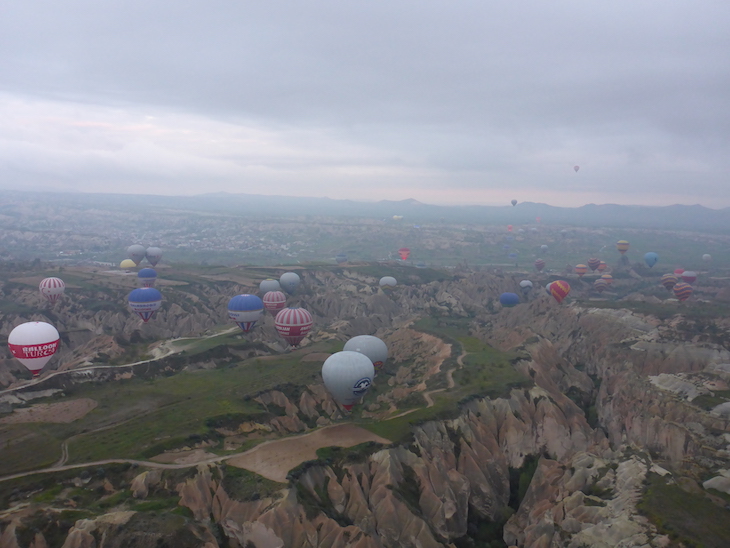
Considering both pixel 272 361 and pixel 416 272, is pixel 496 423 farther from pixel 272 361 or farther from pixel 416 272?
pixel 416 272

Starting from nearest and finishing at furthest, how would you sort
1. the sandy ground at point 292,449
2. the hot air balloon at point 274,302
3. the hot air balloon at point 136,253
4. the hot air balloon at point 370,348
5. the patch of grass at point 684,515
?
the patch of grass at point 684,515, the sandy ground at point 292,449, the hot air balloon at point 370,348, the hot air balloon at point 274,302, the hot air balloon at point 136,253

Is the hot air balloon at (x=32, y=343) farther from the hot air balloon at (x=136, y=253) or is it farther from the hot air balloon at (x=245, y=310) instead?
the hot air balloon at (x=136, y=253)

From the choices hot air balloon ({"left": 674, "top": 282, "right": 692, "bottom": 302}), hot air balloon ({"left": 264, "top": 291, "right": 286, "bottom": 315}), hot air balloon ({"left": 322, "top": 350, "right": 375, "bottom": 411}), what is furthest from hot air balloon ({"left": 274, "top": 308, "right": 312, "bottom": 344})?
hot air balloon ({"left": 674, "top": 282, "right": 692, "bottom": 302})

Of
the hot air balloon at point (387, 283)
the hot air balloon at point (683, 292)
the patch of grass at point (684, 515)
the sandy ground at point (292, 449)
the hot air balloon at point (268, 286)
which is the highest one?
the hot air balloon at point (683, 292)

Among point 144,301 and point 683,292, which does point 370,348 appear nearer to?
point 144,301

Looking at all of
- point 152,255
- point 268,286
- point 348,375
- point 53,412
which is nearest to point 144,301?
point 268,286

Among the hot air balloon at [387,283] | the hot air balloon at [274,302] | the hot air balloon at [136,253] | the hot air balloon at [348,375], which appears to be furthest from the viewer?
the hot air balloon at [136,253]

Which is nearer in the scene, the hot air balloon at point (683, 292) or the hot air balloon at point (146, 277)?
the hot air balloon at point (146, 277)

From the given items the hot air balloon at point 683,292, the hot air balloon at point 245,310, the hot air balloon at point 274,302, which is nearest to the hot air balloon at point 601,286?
the hot air balloon at point 683,292
